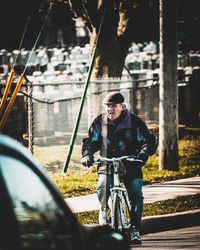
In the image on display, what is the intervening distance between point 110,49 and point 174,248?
9.71 m

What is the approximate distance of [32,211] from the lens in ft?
12.2

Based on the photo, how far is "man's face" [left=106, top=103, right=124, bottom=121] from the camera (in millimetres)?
9023

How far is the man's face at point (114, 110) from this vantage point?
902 cm

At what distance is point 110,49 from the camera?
1869 centimetres

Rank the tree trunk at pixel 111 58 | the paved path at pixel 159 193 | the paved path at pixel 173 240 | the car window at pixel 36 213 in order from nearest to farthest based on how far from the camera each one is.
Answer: the car window at pixel 36 213 < the paved path at pixel 173 240 < the paved path at pixel 159 193 < the tree trunk at pixel 111 58

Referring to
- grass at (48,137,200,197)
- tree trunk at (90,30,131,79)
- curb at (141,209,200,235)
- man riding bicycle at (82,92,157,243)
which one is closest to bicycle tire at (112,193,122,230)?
man riding bicycle at (82,92,157,243)

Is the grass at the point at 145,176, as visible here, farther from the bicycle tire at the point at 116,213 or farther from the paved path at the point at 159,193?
the bicycle tire at the point at 116,213

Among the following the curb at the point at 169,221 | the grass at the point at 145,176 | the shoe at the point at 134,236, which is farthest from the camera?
the grass at the point at 145,176

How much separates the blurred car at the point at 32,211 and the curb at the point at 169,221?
6861mm

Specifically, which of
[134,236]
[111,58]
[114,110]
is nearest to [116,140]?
[114,110]

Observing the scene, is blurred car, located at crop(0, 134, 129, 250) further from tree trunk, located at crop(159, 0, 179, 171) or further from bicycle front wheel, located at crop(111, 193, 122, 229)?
tree trunk, located at crop(159, 0, 179, 171)

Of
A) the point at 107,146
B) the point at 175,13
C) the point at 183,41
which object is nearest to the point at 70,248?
the point at 107,146

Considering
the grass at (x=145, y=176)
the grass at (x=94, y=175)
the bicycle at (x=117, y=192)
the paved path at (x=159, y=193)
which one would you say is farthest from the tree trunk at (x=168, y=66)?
the bicycle at (x=117, y=192)

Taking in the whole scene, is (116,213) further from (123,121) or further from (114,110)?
(114,110)
